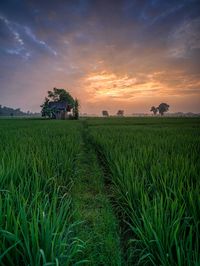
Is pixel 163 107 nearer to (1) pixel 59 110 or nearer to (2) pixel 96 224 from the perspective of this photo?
(1) pixel 59 110

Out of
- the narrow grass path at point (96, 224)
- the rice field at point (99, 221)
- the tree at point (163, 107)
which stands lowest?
the narrow grass path at point (96, 224)

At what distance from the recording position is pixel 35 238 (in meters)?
1.32

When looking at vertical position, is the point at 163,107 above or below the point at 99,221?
above

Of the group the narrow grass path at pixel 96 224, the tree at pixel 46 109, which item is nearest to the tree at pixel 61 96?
the tree at pixel 46 109

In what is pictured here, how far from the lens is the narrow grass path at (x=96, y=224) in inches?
75.2

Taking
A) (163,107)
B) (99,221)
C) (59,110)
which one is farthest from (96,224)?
(163,107)

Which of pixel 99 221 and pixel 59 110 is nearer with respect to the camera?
pixel 99 221

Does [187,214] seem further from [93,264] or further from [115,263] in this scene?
[93,264]

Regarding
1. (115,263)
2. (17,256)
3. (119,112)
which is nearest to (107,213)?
(115,263)

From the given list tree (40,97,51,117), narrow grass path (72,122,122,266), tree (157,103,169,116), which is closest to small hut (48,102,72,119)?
tree (40,97,51,117)

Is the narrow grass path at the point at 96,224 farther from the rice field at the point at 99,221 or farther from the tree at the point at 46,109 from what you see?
the tree at the point at 46,109

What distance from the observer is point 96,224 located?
254 cm

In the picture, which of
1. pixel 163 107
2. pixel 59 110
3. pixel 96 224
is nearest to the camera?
pixel 96 224

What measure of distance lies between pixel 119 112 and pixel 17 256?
6718 inches
